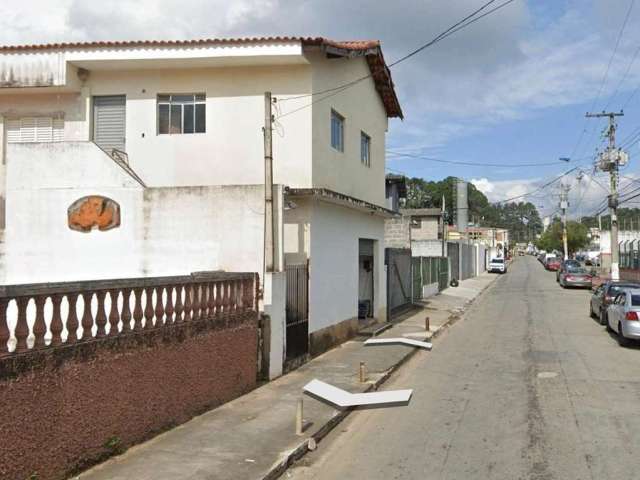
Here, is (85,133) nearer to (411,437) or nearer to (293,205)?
(293,205)

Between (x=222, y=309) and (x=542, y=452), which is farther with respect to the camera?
(x=222, y=309)

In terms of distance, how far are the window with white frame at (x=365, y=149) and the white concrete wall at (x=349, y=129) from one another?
16 centimetres

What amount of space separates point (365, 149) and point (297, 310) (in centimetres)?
740

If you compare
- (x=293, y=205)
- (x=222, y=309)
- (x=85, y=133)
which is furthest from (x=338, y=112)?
(x=222, y=309)

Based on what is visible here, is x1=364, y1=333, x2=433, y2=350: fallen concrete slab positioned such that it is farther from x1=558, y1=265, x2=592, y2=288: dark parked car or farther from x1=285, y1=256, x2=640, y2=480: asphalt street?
x1=558, y1=265, x2=592, y2=288: dark parked car

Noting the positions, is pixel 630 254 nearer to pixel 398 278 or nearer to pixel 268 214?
pixel 398 278

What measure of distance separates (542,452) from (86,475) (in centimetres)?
477

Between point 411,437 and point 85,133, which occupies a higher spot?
point 85,133

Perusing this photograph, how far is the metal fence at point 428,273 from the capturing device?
2792 centimetres

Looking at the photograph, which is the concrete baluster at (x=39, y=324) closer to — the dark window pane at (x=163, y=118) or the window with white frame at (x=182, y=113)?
the window with white frame at (x=182, y=113)

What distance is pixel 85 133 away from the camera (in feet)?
47.6

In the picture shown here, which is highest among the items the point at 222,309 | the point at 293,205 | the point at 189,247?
the point at 293,205

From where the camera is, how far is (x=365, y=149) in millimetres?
18328

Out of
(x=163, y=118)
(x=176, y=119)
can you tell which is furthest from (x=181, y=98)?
(x=163, y=118)
